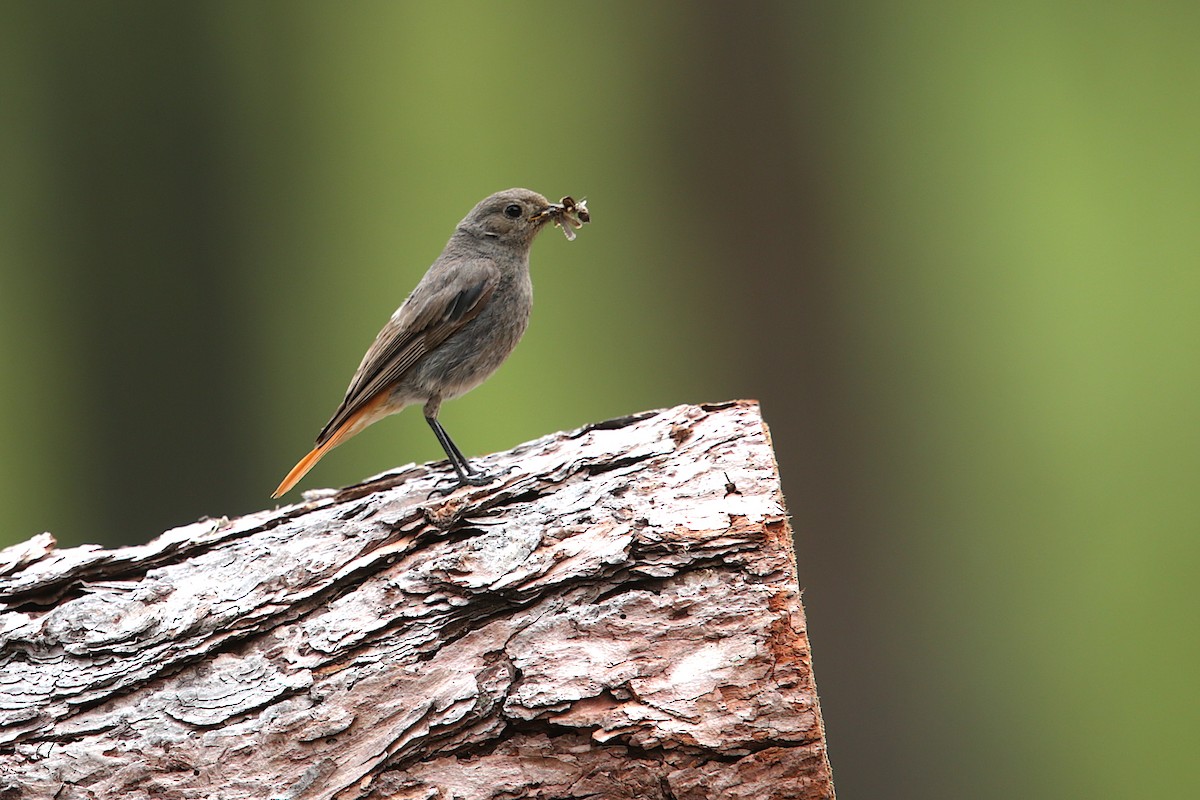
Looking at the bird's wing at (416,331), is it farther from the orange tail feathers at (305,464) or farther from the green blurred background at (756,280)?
the green blurred background at (756,280)

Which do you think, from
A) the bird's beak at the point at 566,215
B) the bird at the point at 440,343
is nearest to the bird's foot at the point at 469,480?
the bird at the point at 440,343

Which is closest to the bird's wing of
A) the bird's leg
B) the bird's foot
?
the bird's leg

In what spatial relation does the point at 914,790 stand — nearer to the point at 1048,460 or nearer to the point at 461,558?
the point at 1048,460

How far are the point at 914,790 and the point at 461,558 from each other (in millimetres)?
5681

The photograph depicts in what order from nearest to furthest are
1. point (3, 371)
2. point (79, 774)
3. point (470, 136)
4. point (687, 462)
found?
point (79, 774), point (687, 462), point (3, 371), point (470, 136)

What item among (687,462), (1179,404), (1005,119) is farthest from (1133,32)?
(687,462)

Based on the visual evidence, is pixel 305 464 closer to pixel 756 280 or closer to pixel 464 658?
pixel 464 658

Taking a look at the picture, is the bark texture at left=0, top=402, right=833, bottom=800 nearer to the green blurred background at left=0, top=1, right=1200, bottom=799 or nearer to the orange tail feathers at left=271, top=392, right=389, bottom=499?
the orange tail feathers at left=271, top=392, right=389, bottom=499

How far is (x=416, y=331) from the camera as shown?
14.8 feet

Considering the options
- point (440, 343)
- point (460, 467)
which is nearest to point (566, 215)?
point (440, 343)

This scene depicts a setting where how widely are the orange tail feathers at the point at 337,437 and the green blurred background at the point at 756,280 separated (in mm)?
3884

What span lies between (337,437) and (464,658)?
1543 millimetres

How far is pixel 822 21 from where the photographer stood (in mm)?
8719

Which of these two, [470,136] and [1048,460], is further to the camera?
[470,136]
